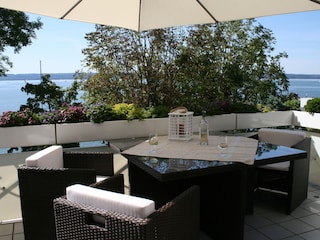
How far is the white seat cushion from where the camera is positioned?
3.31 m

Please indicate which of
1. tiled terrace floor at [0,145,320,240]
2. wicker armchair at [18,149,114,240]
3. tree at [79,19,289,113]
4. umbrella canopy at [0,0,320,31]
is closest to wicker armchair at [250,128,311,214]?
tiled terrace floor at [0,145,320,240]

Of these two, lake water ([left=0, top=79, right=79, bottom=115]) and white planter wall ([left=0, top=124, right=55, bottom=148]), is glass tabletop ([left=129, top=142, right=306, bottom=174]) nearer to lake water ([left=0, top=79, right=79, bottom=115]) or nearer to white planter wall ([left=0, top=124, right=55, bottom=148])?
white planter wall ([left=0, top=124, right=55, bottom=148])

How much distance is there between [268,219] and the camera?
9.91ft

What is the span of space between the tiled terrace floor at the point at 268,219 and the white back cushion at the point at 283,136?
674 mm

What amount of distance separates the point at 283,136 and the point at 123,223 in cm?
278

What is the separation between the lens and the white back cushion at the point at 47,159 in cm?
238

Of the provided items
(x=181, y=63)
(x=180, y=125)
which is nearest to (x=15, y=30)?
(x=181, y=63)

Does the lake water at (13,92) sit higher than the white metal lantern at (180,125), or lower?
higher

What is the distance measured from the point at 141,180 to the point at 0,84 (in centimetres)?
627

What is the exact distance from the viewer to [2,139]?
5.36m

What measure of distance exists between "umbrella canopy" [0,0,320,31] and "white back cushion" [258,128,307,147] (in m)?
1.50

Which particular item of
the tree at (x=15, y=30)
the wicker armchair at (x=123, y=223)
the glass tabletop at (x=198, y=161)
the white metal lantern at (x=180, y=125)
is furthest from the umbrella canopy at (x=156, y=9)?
the tree at (x=15, y=30)

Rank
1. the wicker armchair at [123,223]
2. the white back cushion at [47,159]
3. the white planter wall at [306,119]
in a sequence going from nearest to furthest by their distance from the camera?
the wicker armchair at [123,223], the white back cushion at [47,159], the white planter wall at [306,119]

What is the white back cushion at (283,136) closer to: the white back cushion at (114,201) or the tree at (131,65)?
the white back cushion at (114,201)
